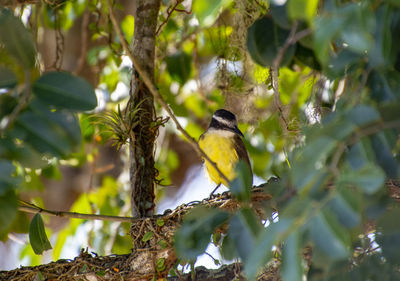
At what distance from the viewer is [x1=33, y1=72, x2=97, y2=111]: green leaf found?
5.31 feet

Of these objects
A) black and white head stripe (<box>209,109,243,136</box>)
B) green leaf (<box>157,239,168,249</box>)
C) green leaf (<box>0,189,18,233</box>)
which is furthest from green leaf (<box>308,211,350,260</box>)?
black and white head stripe (<box>209,109,243,136</box>)

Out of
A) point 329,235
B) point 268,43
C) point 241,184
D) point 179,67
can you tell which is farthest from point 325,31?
point 179,67

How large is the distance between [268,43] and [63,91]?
2.33 feet

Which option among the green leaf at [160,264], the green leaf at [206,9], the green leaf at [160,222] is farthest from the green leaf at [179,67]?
the green leaf at [206,9]

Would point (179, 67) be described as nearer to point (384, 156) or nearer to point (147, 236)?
point (147, 236)

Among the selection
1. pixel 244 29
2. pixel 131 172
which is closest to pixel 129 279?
pixel 131 172

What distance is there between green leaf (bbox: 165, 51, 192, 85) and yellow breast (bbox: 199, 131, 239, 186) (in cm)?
81

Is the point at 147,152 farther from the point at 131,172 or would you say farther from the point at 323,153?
the point at 323,153

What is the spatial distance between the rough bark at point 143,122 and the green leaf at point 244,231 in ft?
6.02

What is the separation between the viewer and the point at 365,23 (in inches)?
48.9

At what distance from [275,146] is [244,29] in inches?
68.7

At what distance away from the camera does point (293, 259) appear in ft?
3.94

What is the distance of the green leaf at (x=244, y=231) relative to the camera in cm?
151

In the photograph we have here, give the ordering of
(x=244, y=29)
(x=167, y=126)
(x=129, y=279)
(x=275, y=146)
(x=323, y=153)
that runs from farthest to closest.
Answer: (x=167, y=126) < (x=275, y=146) < (x=244, y=29) < (x=129, y=279) < (x=323, y=153)
